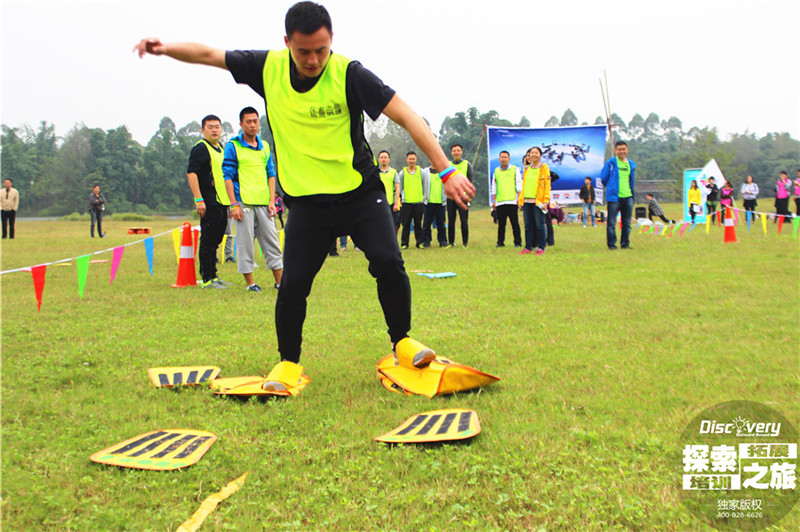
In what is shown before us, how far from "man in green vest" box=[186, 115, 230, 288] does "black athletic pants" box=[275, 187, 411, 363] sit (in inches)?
200

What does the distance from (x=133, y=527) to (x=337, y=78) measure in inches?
97.1

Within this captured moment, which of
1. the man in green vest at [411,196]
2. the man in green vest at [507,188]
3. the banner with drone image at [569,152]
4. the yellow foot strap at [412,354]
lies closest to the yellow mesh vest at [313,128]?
the yellow foot strap at [412,354]

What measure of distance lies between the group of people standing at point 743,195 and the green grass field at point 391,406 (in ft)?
53.7

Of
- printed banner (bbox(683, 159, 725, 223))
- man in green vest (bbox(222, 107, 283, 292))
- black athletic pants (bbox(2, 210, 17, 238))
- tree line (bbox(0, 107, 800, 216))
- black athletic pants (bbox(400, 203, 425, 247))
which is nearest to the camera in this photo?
man in green vest (bbox(222, 107, 283, 292))

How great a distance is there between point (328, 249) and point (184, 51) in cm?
140

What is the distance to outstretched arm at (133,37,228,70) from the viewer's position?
348cm

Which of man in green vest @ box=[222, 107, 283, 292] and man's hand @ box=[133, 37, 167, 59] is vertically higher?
man's hand @ box=[133, 37, 167, 59]

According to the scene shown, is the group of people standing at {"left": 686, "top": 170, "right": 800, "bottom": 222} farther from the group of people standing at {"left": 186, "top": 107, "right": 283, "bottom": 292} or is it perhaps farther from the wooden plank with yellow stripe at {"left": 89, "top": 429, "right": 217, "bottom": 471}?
the wooden plank with yellow stripe at {"left": 89, "top": 429, "right": 217, "bottom": 471}

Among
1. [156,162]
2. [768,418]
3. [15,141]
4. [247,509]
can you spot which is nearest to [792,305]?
[768,418]

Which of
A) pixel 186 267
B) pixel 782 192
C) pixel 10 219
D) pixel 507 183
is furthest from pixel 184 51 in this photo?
pixel 782 192

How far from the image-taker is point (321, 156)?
11.8ft

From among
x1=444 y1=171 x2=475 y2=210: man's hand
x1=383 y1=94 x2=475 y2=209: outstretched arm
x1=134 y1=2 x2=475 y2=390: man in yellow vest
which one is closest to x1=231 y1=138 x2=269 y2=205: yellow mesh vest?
x1=134 y1=2 x2=475 y2=390: man in yellow vest

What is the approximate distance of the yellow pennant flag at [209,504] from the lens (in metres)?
2.15

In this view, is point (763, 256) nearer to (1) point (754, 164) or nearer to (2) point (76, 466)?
(2) point (76, 466)
